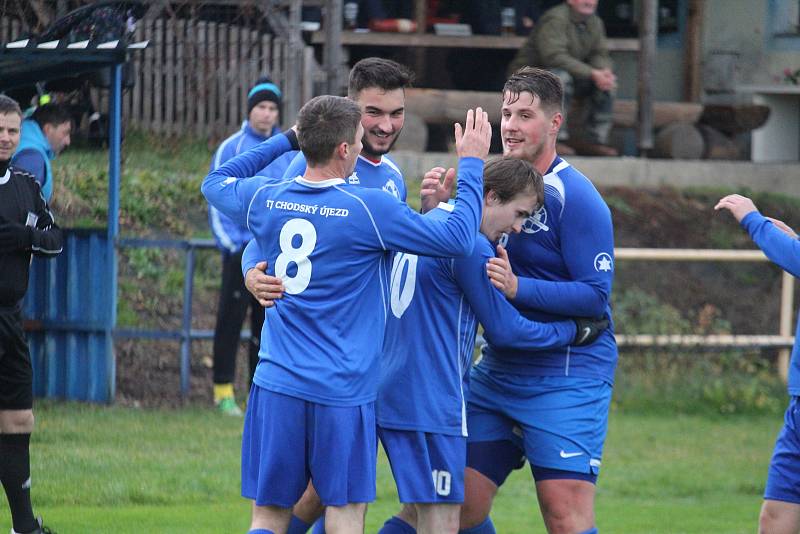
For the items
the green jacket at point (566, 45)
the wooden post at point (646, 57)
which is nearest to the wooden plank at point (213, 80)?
the green jacket at point (566, 45)

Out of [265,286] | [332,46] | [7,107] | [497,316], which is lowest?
[497,316]

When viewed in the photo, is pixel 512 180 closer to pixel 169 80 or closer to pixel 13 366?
pixel 13 366

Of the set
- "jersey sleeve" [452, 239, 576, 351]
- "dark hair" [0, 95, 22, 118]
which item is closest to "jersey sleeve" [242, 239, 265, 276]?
"jersey sleeve" [452, 239, 576, 351]

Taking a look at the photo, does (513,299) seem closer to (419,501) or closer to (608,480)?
(419,501)

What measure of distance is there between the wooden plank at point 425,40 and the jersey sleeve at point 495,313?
1186 cm

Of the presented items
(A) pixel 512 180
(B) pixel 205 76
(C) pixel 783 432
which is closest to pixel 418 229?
(A) pixel 512 180

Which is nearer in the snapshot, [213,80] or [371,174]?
[371,174]

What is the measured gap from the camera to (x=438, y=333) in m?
5.18

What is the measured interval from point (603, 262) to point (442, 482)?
1073 mm

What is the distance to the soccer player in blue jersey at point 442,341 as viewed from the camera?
511 centimetres

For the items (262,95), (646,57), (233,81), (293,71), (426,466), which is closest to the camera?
(426,466)

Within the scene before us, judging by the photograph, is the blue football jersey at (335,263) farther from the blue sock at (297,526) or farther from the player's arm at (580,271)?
the blue sock at (297,526)

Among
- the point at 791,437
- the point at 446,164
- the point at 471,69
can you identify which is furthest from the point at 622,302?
the point at 791,437

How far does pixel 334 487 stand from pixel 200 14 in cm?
925
